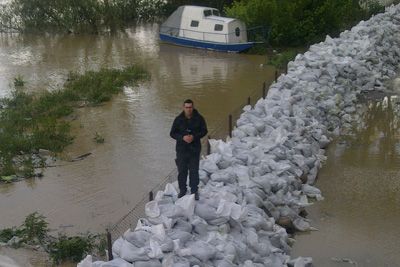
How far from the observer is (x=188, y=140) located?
6.26 m

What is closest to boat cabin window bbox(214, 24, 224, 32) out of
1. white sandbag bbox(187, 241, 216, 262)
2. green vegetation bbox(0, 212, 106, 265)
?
green vegetation bbox(0, 212, 106, 265)

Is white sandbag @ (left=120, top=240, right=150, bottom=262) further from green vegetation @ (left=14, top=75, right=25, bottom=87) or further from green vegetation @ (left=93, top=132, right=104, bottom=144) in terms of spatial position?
green vegetation @ (left=14, top=75, right=25, bottom=87)

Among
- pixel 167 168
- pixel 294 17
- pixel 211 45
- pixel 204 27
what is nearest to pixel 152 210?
pixel 167 168

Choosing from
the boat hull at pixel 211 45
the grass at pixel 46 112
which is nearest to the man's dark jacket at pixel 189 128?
the grass at pixel 46 112

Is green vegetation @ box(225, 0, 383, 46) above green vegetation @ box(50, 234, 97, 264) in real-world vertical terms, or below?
above

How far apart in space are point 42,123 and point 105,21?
40.5 ft

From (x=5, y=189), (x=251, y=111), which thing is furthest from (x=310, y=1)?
(x=5, y=189)

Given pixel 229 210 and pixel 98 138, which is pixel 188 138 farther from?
pixel 98 138

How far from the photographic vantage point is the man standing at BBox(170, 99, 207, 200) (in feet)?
20.8

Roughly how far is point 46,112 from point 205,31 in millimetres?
8121

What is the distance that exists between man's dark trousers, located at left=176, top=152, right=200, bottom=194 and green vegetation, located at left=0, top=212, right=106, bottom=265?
1.23m

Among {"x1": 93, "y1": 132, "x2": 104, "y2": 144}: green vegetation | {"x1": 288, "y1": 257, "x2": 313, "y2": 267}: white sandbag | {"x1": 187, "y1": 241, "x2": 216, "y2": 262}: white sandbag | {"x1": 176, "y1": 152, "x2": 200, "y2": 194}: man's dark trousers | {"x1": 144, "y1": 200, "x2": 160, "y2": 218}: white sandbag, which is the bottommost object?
{"x1": 288, "y1": 257, "x2": 313, "y2": 267}: white sandbag

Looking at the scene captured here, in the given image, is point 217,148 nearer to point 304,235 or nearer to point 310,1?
point 304,235

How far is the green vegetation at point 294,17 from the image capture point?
19.1 meters
